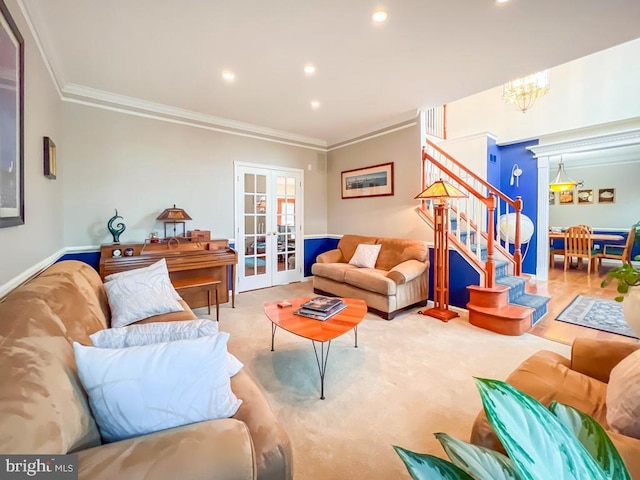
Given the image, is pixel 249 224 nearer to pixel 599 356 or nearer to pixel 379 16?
pixel 379 16

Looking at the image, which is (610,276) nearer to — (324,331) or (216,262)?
(324,331)

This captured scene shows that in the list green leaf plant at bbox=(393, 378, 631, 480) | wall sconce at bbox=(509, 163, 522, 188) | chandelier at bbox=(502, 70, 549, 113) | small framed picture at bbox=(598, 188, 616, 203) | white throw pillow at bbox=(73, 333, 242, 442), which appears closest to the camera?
green leaf plant at bbox=(393, 378, 631, 480)

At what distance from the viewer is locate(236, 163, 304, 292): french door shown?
4.49 metres

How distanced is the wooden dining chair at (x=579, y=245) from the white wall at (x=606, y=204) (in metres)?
1.94

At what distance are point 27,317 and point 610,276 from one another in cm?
275

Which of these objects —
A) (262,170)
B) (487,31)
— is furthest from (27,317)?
(262,170)

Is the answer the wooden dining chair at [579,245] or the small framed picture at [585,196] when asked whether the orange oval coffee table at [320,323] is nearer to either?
the wooden dining chair at [579,245]

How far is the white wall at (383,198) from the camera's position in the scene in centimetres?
405

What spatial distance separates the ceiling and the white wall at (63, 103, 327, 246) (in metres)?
0.33

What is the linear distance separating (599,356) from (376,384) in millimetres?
1270

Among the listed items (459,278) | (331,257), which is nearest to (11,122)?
(331,257)

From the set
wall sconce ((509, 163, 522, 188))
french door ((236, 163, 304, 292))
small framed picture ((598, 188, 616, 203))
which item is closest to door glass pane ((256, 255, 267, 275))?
french door ((236, 163, 304, 292))

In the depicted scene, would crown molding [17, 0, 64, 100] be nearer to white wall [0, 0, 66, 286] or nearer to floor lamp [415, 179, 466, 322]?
white wall [0, 0, 66, 286]

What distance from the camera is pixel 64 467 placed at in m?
0.64
